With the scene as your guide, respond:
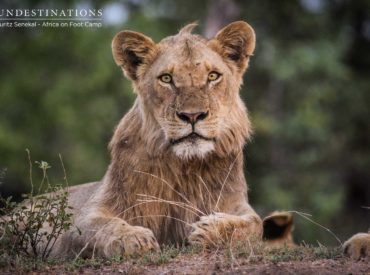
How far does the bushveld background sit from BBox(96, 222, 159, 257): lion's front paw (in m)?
11.0

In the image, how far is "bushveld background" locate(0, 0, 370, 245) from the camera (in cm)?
1948

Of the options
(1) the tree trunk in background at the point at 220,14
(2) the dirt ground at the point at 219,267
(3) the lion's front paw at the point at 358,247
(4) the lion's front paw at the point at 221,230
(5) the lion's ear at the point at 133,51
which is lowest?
(2) the dirt ground at the point at 219,267

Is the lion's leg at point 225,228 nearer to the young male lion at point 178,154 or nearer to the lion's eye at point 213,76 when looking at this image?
the young male lion at point 178,154

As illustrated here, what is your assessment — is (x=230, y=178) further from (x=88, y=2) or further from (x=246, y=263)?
(x=88, y=2)

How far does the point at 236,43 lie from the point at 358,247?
2.36 m

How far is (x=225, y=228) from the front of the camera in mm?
6820

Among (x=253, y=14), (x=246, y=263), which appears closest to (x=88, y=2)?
(x=253, y=14)

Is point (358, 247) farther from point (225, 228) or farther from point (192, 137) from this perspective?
point (192, 137)

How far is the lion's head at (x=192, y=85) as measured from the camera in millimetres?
6848

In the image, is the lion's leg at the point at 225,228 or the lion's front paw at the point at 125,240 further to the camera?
the lion's leg at the point at 225,228

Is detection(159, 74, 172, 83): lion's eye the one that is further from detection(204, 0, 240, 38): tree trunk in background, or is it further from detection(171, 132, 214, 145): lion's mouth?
detection(204, 0, 240, 38): tree trunk in background

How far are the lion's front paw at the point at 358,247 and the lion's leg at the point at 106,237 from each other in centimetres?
134

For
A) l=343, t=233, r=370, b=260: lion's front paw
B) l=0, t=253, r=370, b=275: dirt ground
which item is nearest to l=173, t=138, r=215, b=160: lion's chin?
l=0, t=253, r=370, b=275: dirt ground

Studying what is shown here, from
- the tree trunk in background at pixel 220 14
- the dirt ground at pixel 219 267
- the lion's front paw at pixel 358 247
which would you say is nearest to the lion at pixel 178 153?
the dirt ground at pixel 219 267
